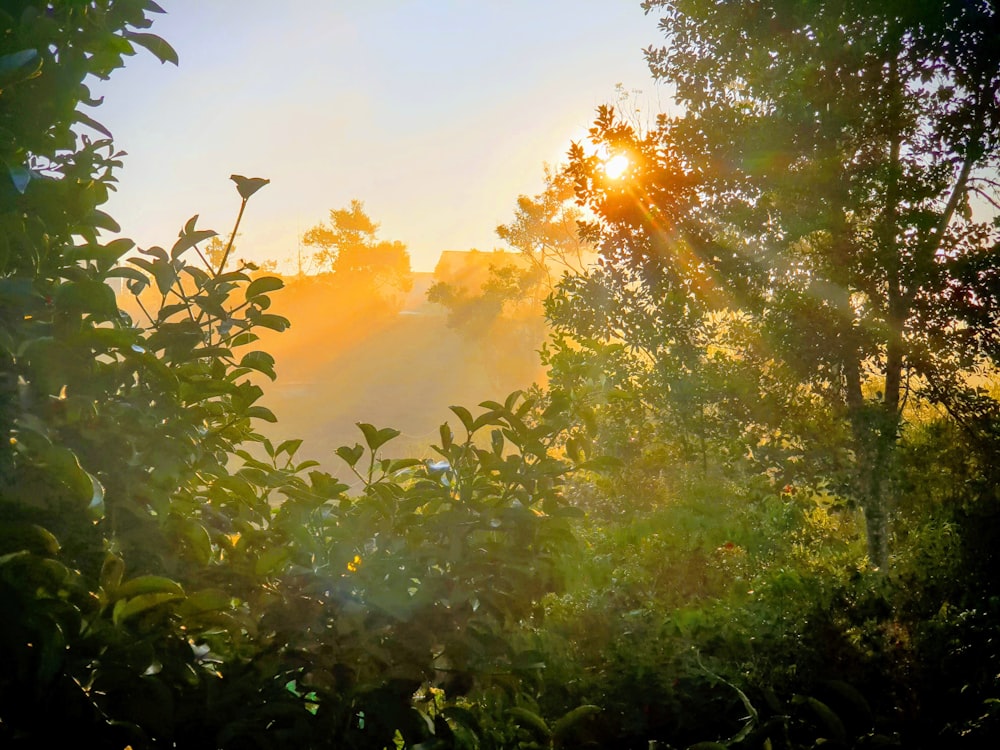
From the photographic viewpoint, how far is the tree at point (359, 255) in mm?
36750

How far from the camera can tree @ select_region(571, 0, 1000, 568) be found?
4750mm

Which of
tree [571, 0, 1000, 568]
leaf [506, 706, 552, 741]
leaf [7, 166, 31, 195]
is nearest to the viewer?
leaf [7, 166, 31, 195]

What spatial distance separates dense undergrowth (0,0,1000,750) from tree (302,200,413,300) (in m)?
34.5

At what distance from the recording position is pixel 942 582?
2.94 m

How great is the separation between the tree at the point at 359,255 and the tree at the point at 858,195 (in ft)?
102

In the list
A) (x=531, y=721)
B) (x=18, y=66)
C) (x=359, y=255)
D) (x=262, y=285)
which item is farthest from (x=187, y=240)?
(x=359, y=255)

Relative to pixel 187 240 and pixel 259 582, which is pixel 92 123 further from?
pixel 259 582

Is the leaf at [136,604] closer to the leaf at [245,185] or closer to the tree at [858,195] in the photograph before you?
the leaf at [245,185]

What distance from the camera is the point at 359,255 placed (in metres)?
38.9

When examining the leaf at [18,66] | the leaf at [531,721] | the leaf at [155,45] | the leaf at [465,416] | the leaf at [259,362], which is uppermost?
the leaf at [155,45]

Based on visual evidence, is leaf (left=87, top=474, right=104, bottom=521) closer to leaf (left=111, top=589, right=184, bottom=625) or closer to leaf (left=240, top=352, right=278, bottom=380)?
leaf (left=111, top=589, right=184, bottom=625)

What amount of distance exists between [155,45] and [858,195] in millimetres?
4518

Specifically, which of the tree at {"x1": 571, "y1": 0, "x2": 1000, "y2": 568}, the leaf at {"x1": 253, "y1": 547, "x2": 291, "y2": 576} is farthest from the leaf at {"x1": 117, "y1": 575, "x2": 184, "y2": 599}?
the tree at {"x1": 571, "y1": 0, "x2": 1000, "y2": 568}

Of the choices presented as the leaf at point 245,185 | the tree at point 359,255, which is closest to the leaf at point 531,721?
the leaf at point 245,185
